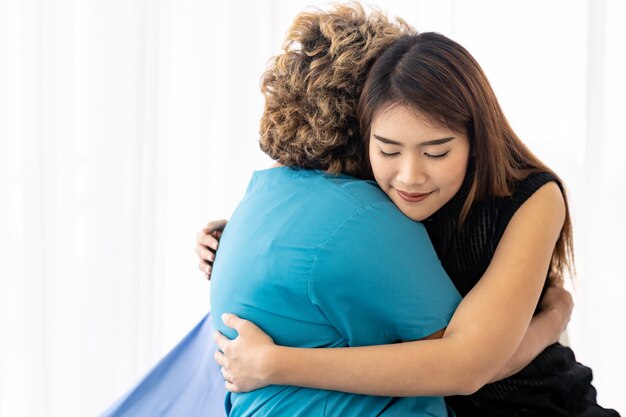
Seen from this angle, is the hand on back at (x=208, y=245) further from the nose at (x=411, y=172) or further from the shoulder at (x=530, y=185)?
the shoulder at (x=530, y=185)

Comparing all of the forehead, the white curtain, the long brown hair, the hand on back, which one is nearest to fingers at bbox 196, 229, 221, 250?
the hand on back

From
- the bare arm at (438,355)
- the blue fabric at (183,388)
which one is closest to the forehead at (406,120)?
the bare arm at (438,355)

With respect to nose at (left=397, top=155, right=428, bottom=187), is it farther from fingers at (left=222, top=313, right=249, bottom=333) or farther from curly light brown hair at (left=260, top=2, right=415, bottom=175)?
fingers at (left=222, top=313, right=249, bottom=333)

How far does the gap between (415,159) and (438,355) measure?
335 mm

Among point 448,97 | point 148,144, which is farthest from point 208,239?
point 148,144

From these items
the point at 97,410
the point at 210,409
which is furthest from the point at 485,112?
the point at 97,410

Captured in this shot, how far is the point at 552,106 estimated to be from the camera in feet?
10.1

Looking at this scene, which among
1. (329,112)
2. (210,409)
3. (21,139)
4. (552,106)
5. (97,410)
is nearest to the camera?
(329,112)

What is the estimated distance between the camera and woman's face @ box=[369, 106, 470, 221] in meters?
1.43

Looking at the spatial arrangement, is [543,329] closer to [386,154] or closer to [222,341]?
[386,154]

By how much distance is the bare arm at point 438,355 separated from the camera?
1338 millimetres

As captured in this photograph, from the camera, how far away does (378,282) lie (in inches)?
52.1

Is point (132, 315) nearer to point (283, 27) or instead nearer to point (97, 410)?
point (97, 410)

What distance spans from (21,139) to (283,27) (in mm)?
943
